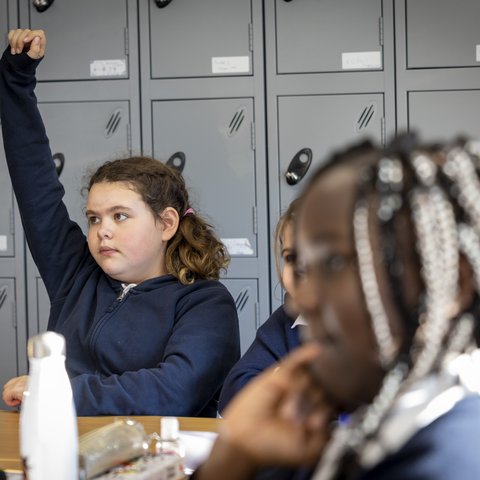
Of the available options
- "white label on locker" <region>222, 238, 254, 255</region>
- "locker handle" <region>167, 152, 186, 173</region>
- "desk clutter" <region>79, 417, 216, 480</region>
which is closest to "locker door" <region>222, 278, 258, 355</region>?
"white label on locker" <region>222, 238, 254, 255</region>

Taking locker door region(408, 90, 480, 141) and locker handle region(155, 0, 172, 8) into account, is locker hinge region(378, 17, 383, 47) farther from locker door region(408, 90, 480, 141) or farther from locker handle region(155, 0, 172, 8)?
locker handle region(155, 0, 172, 8)

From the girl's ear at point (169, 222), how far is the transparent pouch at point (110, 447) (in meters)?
0.72

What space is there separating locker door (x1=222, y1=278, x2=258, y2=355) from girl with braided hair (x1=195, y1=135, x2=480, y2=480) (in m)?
2.43

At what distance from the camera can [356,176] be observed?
0.36 metres

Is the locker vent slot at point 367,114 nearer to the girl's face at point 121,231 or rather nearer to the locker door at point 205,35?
the locker door at point 205,35

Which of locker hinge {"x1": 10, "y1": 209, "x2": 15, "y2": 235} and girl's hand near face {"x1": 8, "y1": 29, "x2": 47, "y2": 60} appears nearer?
girl's hand near face {"x1": 8, "y1": 29, "x2": 47, "y2": 60}

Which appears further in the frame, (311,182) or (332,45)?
(332,45)

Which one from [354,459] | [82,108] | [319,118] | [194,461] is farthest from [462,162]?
[82,108]

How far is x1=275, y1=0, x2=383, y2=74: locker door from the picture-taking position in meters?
2.76

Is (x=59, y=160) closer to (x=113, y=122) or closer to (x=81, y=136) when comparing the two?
(x=81, y=136)

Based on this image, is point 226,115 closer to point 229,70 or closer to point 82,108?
point 229,70

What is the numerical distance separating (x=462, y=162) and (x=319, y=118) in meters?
2.46

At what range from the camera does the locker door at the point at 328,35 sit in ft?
9.05

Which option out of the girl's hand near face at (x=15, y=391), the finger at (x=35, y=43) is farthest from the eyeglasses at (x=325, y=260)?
the finger at (x=35, y=43)
